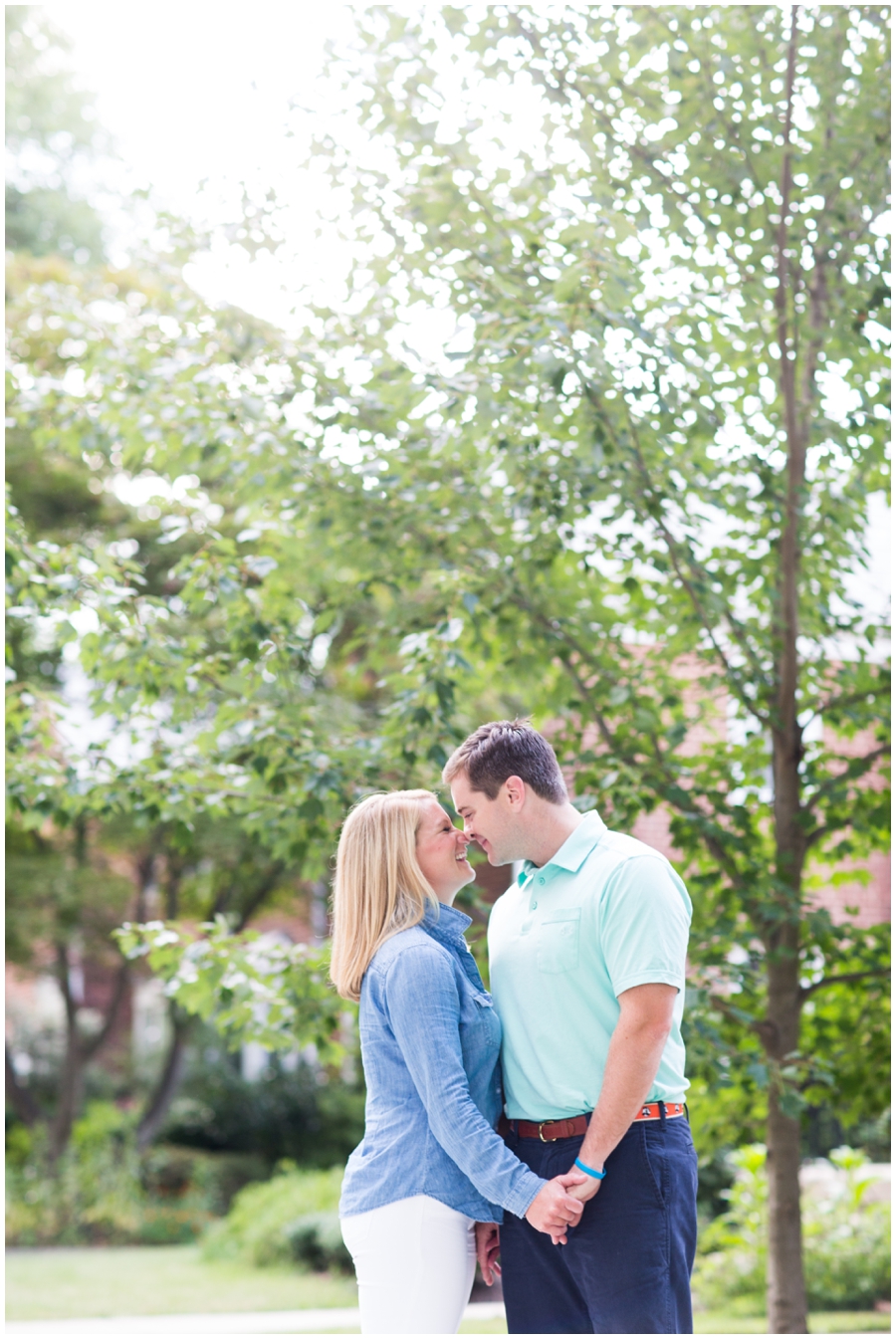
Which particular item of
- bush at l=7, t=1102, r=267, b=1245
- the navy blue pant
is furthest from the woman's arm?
bush at l=7, t=1102, r=267, b=1245

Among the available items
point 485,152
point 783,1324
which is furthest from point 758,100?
point 783,1324

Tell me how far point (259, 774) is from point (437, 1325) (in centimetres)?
216

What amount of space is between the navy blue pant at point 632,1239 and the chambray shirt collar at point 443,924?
483 mm

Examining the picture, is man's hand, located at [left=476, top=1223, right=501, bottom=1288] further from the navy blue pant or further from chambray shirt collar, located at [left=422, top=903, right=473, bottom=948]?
chambray shirt collar, located at [left=422, top=903, right=473, bottom=948]

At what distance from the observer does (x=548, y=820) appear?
273 cm

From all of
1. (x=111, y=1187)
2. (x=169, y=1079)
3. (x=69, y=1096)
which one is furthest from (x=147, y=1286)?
(x=169, y=1079)

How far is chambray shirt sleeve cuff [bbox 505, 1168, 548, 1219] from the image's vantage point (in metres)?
2.42

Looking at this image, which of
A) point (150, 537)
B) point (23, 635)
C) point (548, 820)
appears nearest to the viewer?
point (548, 820)

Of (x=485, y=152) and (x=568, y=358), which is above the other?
(x=485, y=152)

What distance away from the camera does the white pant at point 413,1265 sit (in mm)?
2506

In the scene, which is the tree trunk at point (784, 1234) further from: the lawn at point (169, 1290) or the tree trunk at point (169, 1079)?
the tree trunk at point (169, 1079)

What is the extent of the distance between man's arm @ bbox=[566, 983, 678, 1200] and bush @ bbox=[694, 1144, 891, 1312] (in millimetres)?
5544

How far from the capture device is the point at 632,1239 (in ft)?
8.04

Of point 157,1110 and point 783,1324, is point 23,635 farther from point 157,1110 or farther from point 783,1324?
point 783,1324
